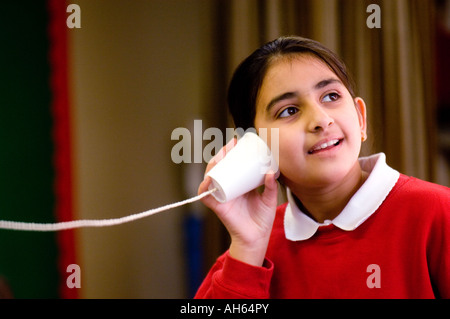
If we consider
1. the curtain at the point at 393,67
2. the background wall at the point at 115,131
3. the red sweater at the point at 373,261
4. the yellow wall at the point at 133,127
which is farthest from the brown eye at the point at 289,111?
the yellow wall at the point at 133,127

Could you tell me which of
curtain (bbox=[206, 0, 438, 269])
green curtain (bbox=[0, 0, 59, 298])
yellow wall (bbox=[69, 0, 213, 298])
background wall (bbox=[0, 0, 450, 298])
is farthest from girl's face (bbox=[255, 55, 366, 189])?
green curtain (bbox=[0, 0, 59, 298])

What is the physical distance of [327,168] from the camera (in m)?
0.70

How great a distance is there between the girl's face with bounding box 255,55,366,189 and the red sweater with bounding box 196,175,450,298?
10 cm

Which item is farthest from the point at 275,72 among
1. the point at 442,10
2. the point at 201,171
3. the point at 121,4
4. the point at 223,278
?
the point at 121,4

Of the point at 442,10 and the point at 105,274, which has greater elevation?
the point at 442,10

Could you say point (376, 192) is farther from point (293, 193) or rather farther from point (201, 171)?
point (201, 171)

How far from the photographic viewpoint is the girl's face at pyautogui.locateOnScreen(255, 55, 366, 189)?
701mm

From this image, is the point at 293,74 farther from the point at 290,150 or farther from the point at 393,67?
the point at 393,67

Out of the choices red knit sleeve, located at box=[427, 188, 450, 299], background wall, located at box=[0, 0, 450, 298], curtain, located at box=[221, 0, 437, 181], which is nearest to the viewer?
red knit sleeve, located at box=[427, 188, 450, 299]

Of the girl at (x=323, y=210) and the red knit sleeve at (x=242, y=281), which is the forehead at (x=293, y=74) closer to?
the girl at (x=323, y=210)

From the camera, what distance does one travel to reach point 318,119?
691 millimetres

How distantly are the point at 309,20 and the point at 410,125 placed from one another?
1.27ft

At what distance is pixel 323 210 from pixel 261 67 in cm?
30

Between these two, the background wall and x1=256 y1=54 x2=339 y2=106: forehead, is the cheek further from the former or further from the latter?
the background wall
